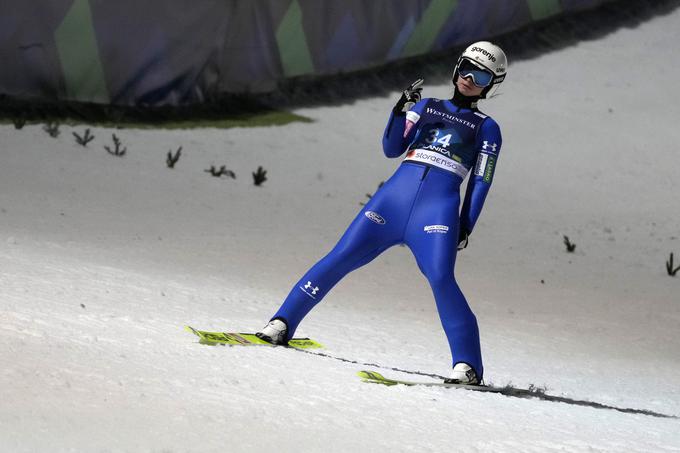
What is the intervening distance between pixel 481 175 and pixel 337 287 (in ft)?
8.30

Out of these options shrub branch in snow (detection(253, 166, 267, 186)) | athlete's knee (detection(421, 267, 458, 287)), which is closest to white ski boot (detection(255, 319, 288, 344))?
athlete's knee (detection(421, 267, 458, 287))

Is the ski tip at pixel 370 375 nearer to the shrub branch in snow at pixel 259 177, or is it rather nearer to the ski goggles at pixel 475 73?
the ski goggles at pixel 475 73

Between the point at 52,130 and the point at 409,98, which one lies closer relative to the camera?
the point at 409,98

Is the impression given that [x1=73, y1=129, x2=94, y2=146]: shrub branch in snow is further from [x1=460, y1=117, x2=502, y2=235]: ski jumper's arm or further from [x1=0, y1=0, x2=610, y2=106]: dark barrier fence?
[x1=460, y1=117, x2=502, y2=235]: ski jumper's arm

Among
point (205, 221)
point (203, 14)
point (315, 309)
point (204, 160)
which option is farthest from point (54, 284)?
point (203, 14)

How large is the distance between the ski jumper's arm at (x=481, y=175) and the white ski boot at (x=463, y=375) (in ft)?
1.93

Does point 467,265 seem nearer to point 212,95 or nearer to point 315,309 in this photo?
point 315,309

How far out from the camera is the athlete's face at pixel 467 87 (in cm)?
526

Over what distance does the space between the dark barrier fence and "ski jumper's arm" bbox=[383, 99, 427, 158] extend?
7.22 m

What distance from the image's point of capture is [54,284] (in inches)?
235

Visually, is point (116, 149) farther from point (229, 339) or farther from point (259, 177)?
point (229, 339)

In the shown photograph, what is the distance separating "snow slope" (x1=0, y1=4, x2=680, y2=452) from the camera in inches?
149

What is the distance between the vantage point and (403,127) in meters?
5.30

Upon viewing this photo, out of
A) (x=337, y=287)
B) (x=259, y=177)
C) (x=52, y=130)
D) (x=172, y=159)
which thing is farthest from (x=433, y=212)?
(x=52, y=130)
